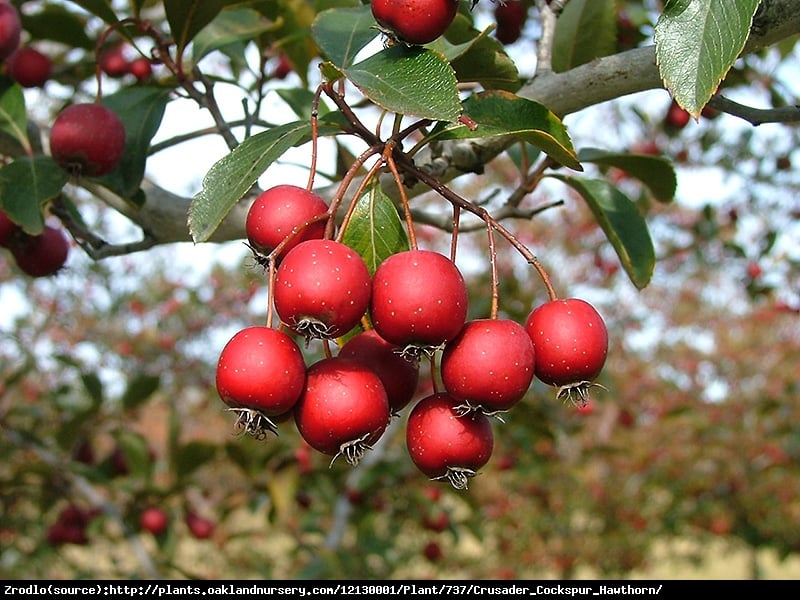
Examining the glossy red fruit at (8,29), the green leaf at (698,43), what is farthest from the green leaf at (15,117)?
the green leaf at (698,43)

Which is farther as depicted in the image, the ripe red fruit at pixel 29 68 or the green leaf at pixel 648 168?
the ripe red fruit at pixel 29 68

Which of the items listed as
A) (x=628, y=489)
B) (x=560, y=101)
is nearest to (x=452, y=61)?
(x=560, y=101)

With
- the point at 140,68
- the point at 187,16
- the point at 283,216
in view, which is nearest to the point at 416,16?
the point at 283,216

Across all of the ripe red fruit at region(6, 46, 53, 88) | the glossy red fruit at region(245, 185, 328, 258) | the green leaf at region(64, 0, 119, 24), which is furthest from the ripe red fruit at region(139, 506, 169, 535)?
the glossy red fruit at region(245, 185, 328, 258)

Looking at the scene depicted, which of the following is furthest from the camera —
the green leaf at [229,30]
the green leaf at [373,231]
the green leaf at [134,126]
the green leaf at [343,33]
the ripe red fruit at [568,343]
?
the green leaf at [229,30]

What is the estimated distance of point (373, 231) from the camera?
1.18 meters

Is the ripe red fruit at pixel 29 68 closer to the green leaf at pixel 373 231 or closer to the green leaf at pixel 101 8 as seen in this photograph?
the green leaf at pixel 101 8

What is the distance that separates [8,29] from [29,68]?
0.85 feet

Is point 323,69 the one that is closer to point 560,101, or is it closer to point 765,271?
point 560,101

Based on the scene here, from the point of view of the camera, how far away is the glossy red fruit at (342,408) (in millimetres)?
945

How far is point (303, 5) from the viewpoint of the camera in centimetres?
207

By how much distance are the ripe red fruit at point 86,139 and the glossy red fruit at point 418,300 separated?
0.80 m

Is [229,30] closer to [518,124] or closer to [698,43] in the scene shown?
[518,124]

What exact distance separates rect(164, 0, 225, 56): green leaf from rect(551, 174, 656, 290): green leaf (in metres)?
0.84
